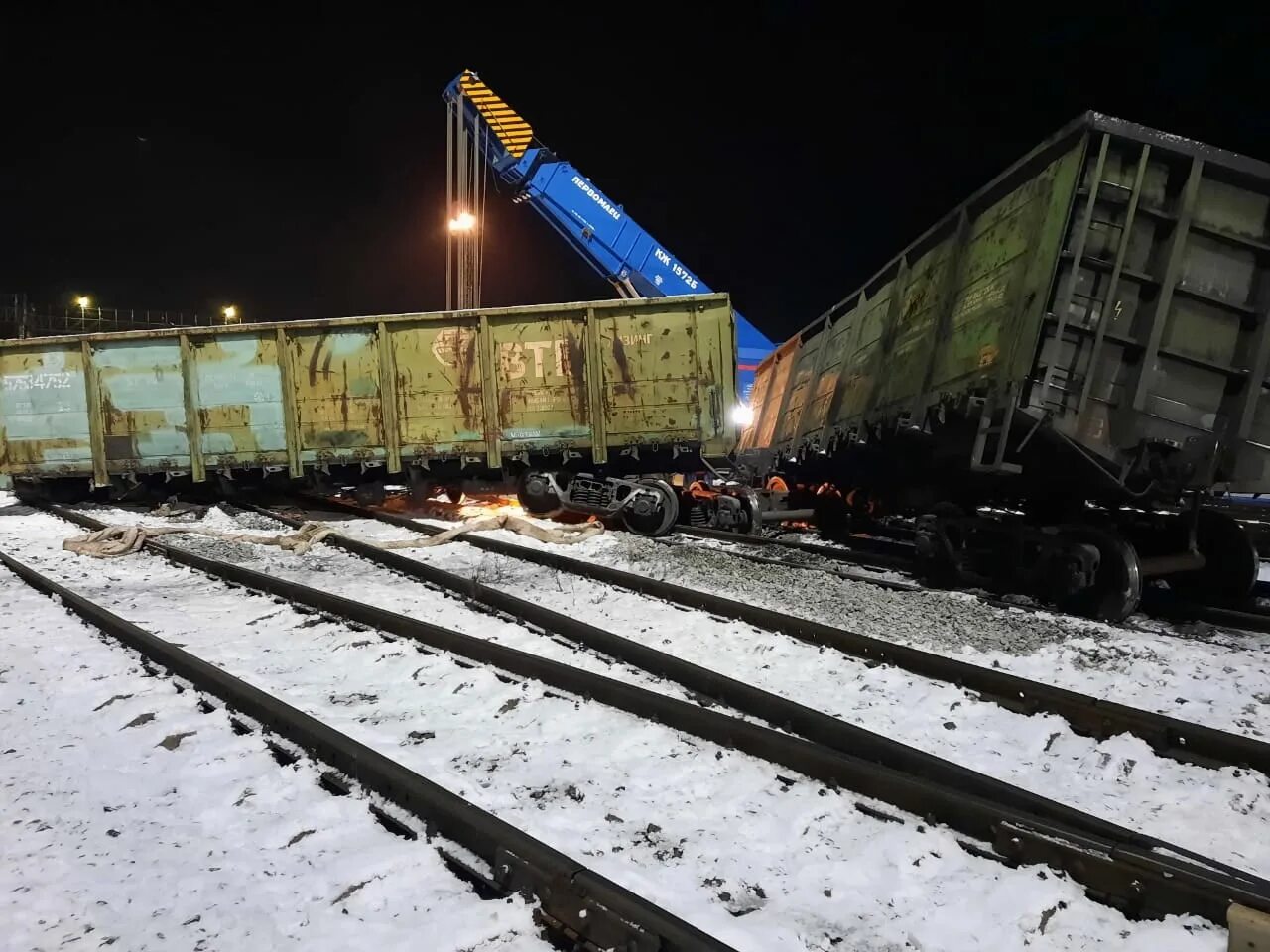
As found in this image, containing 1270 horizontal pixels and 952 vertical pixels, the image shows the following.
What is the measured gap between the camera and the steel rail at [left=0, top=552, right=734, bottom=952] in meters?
2.14

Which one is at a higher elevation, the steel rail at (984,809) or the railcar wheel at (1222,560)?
the railcar wheel at (1222,560)

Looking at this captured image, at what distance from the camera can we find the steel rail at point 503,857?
2.14 m

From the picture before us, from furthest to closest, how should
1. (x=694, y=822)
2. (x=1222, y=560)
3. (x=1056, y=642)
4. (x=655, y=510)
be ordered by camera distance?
(x=655, y=510) → (x=1222, y=560) → (x=1056, y=642) → (x=694, y=822)

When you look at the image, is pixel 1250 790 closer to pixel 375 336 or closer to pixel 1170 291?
pixel 1170 291

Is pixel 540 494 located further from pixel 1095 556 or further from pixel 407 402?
pixel 1095 556

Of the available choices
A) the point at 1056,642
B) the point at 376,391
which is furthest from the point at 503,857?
the point at 376,391

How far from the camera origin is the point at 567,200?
702 inches

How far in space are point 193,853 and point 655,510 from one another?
741cm

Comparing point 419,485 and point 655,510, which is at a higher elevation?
point 655,510

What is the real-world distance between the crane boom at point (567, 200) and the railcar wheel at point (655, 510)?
8.49 meters

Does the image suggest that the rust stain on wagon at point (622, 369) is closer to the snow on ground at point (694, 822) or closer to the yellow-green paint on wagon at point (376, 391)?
the yellow-green paint on wagon at point (376, 391)

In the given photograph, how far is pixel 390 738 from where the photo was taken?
12.0ft

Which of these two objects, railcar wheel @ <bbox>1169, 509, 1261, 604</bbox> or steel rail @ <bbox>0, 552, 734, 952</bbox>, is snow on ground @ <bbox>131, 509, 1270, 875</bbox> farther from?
railcar wheel @ <bbox>1169, 509, 1261, 604</bbox>

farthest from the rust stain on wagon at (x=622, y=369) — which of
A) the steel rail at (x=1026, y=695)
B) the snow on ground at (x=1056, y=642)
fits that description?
the steel rail at (x=1026, y=695)
